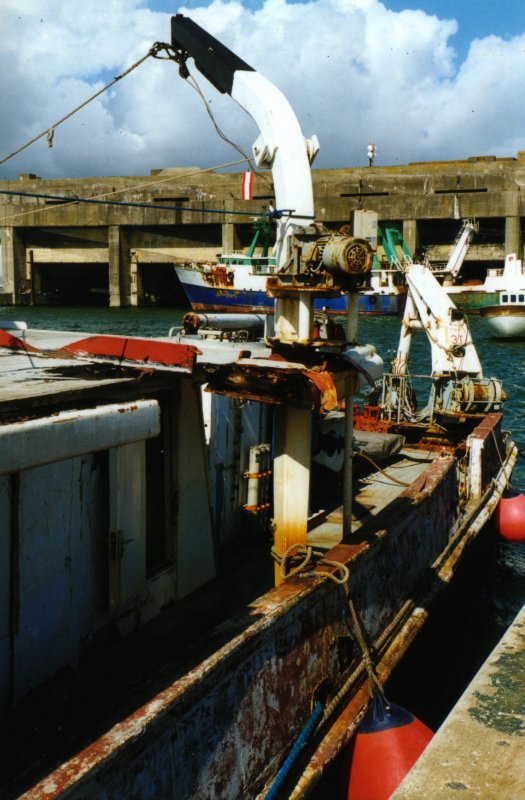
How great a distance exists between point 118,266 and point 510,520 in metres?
52.0

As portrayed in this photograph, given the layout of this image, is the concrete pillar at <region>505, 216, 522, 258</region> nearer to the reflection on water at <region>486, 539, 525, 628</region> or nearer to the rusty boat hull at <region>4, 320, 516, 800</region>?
the reflection on water at <region>486, 539, 525, 628</region>

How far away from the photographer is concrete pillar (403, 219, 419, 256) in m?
55.7

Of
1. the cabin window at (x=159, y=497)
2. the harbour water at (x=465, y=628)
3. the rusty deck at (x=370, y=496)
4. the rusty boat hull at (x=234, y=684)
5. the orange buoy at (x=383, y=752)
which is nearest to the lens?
the rusty boat hull at (x=234, y=684)

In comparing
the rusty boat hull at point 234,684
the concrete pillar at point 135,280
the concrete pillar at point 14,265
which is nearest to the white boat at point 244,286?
the concrete pillar at point 135,280

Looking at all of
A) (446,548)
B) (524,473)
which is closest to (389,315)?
(524,473)

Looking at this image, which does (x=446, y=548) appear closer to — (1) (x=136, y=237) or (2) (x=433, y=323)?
(2) (x=433, y=323)

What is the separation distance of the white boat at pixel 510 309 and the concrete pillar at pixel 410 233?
8862mm

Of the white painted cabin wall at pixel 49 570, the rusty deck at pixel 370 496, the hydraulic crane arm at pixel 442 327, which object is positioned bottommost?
the rusty deck at pixel 370 496

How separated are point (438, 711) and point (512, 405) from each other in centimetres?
1828

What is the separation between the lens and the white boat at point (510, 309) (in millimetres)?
45062

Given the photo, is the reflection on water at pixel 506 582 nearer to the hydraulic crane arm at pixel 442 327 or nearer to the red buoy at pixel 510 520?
the red buoy at pixel 510 520

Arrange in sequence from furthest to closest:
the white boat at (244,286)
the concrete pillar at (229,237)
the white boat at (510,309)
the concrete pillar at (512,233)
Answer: the concrete pillar at (229,237) < the white boat at (244,286) < the concrete pillar at (512,233) < the white boat at (510,309)

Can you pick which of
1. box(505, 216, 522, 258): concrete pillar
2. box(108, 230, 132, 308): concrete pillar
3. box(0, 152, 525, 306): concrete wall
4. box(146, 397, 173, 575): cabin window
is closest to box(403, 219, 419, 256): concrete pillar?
box(0, 152, 525, 306): concrete wall

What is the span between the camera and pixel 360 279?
5805 mm
